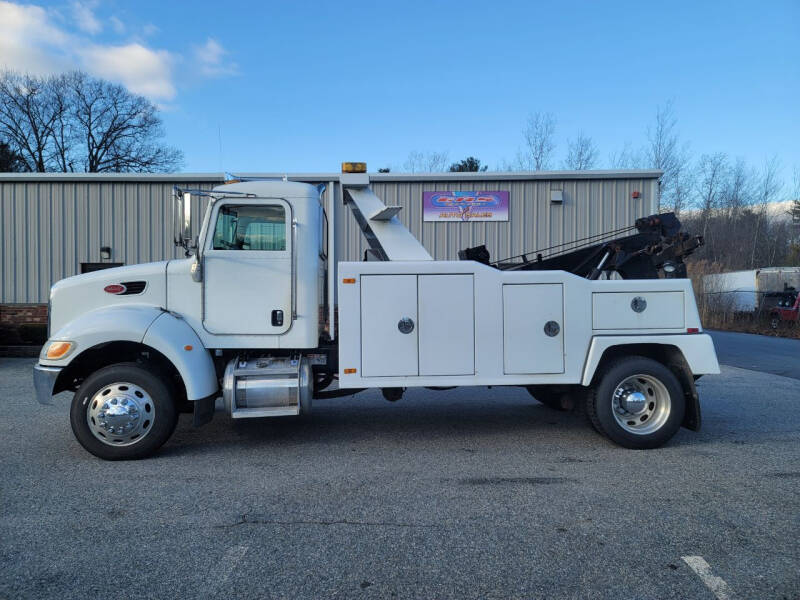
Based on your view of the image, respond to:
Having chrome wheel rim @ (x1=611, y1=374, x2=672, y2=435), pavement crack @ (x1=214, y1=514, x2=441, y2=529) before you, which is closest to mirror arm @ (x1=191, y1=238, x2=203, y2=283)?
pavement crack @ (x1=214, y1=514, x2=441, y2=529)

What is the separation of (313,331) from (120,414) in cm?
187

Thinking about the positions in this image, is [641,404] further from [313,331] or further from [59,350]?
[59,350]

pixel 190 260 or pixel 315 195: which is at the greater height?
pixel 315 195

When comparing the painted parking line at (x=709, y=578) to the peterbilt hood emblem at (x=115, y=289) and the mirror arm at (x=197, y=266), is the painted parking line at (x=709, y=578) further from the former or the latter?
the peterbilt hood emblem at (x=115, y=289)

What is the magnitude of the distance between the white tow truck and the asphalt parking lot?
55 cm

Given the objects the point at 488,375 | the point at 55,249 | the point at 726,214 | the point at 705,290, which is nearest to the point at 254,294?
the point at 488,375

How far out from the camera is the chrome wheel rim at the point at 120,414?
4.80 m

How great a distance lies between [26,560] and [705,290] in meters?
32.5

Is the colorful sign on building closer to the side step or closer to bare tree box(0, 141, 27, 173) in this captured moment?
the side step

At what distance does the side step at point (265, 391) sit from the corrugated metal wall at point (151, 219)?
8037 mm

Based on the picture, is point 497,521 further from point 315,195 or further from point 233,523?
point 315,195

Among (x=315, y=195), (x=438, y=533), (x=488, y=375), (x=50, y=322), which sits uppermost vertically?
(x=315, y=195)

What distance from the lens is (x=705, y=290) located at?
29.4m

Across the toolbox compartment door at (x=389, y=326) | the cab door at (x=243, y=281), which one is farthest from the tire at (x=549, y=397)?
the cab door at (x=243, y=281)
